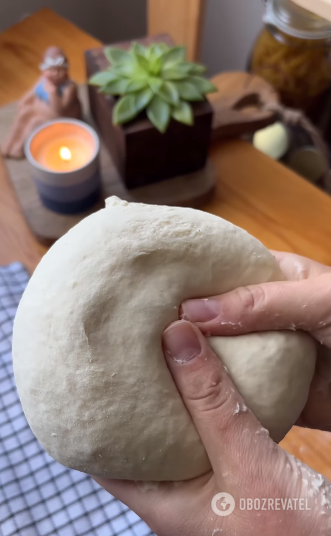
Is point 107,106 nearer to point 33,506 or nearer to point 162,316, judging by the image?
point 162,316

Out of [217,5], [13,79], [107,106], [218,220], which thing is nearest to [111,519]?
[218,220]

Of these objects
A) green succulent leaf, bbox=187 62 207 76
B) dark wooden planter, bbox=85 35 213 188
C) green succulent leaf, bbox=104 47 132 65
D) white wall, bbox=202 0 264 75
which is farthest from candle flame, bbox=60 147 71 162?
white wall, bbox=202 0 264 75

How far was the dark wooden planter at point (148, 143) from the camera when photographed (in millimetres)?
990

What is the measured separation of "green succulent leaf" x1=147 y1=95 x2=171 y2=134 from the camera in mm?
949

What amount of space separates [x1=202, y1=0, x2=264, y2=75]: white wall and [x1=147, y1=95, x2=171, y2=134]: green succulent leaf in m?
0.97

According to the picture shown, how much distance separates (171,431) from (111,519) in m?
0.35

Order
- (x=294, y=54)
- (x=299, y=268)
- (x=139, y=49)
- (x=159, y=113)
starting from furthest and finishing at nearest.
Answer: (x=294, y=54) → (x=139, y=49) → (x=159, y=113) → (x=299, y=268)

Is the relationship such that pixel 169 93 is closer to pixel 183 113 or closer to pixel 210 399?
pixel 183 113

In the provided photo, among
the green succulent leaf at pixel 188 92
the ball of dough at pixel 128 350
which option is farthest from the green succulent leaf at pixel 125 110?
the ball of dough at pixel 128 350

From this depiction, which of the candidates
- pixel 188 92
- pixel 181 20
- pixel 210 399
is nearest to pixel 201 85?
pixel 188 92

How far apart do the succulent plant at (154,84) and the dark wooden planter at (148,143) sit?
3 cm

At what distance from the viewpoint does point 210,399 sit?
542 millimetres

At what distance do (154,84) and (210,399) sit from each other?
705mm

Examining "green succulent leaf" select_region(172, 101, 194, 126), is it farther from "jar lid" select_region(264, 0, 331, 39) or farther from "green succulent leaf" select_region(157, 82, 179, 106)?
"jar lid" select_region(264, 0, 331, 39)
